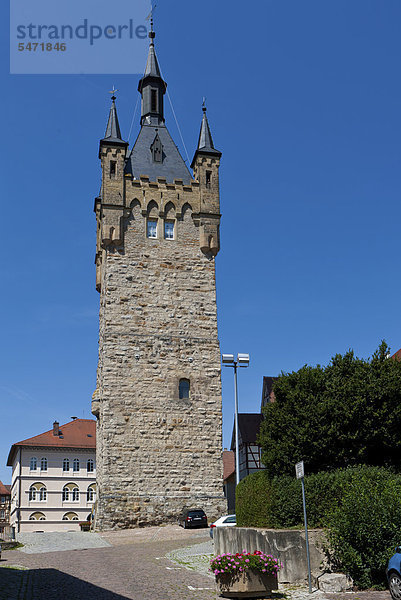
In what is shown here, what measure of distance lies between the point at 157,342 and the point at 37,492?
36.8 meters

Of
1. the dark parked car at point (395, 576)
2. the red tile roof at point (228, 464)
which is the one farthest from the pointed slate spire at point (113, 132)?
the red tile roof at point (228, 464)

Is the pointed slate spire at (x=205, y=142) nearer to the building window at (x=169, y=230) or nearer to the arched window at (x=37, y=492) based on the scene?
the building window at (x=169, y=230)

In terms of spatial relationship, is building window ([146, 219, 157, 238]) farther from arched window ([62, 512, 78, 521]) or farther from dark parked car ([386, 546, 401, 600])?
arched window ([62, 512, 78, 521])

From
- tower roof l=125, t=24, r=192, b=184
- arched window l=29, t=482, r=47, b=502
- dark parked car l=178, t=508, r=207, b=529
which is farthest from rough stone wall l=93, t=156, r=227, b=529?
arched window l=29, t=482, r=47, b=502

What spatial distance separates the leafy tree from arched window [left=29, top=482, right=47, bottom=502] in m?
48.2

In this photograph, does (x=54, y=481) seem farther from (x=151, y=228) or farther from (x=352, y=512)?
(x=352, y=512)

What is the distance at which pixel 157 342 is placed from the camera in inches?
1176

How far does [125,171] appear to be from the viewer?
33.3 metres

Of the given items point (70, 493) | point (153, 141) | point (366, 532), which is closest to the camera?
point (366, 532)

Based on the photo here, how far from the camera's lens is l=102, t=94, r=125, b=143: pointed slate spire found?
32453 millimetres

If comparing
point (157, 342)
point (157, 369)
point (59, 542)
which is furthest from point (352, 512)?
point (157, 342)

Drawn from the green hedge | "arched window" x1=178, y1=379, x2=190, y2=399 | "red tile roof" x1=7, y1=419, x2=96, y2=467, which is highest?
"arched window" x1=178, y1=379, x2=190, y2=399

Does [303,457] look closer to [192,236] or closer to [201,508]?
[201,508]

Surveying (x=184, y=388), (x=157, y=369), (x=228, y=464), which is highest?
(x=157, y=369)
